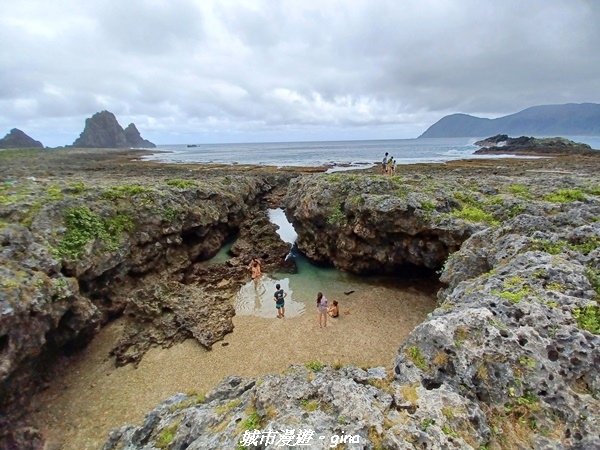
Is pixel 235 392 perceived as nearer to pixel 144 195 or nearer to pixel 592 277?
pixel 592 277

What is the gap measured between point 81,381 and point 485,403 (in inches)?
581

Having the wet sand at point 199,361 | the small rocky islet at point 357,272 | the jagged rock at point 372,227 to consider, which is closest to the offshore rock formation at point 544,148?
the small rocky islet at point 357,272

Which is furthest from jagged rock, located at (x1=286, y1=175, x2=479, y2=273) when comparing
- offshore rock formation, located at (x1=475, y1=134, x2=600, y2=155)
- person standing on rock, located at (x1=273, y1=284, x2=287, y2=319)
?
offshore rock formation, located at (x1=475, y1=134, x2=600, y2=155)

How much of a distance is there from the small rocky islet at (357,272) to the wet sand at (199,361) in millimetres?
704

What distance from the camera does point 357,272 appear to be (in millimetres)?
23703

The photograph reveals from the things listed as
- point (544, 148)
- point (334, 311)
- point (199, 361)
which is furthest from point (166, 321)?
point (544, 148)

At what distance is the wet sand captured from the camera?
41.3 feet

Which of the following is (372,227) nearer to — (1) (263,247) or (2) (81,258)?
(1) (263,247)

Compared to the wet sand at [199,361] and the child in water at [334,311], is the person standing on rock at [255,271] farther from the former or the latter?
the child in water at [334,311]

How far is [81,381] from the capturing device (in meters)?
14.3

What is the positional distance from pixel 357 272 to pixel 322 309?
6.88 metres

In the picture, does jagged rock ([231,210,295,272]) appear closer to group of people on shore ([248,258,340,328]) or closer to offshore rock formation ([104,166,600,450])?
group of people on shore ([248,258,340,328])

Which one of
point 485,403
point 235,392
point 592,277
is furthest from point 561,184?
point 235,392

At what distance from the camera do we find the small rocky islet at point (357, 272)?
5.91 metres
